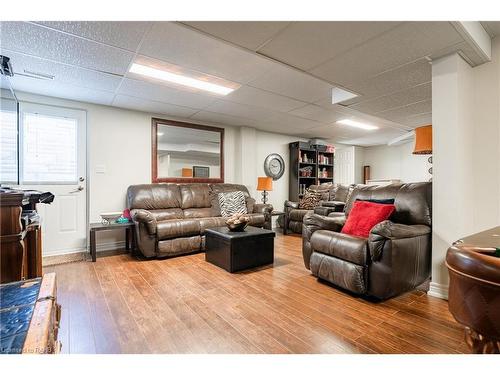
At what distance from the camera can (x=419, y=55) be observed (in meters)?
2.17

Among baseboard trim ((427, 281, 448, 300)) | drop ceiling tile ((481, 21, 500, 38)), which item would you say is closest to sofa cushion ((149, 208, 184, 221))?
baseboard trim ((427, 281, 448, 300))

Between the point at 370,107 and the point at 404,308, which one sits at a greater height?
the point at 370,107

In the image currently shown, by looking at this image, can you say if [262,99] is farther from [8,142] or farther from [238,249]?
[8,142]

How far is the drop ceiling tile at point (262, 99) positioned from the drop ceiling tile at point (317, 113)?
19cm

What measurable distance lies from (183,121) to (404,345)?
437 cm

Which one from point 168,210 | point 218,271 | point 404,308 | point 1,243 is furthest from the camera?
point 168,210

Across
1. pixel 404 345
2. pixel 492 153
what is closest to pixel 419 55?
pixel 492 153

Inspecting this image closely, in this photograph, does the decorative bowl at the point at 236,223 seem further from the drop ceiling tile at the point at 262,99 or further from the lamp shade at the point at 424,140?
the lamp shade at the point at 424,140

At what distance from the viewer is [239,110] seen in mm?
4047

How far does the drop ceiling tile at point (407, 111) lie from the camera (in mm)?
3621

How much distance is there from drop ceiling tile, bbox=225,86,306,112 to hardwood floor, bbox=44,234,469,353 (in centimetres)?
231

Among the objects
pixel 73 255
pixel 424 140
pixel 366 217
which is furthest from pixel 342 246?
pixel 73 255
